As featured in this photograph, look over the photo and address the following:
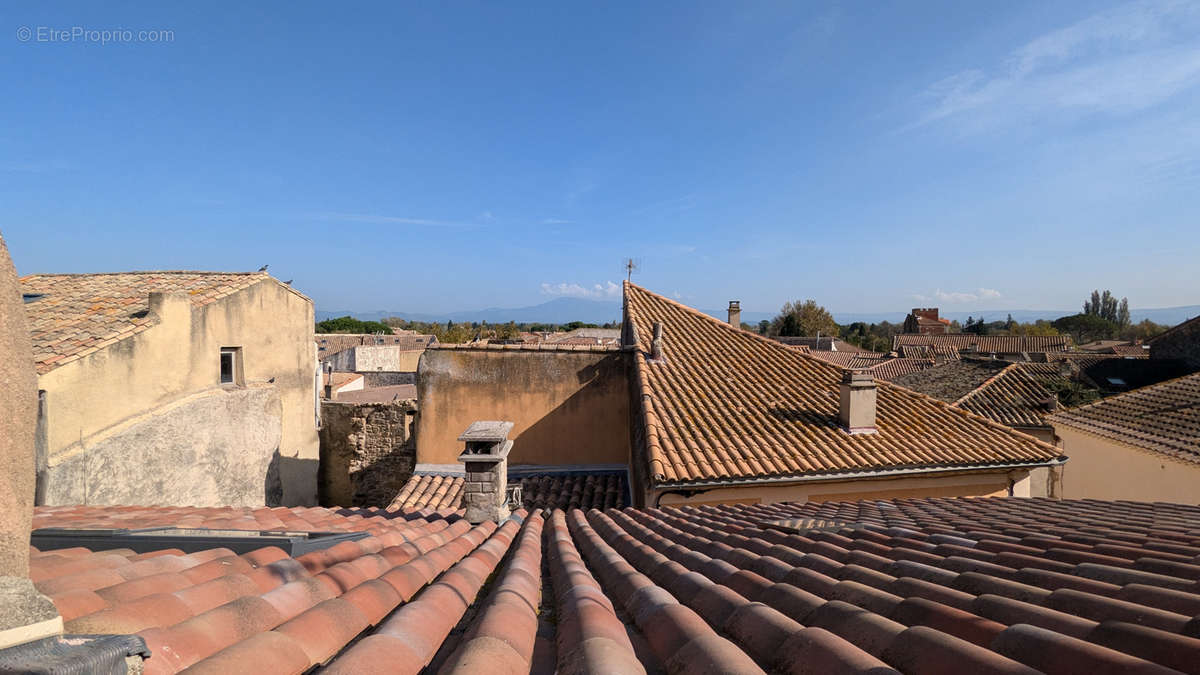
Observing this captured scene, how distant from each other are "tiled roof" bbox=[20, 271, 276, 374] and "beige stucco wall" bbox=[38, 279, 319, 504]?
182 mm

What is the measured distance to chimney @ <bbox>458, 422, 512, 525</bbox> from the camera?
5.90m

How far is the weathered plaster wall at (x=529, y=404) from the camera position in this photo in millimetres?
12008

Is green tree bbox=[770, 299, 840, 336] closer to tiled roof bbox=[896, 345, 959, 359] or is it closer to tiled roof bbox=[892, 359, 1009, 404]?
tiled roof bbox=[896, 345, 959, 359]

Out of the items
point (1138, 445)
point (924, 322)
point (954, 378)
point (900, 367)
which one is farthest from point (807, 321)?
point (1138, 445)

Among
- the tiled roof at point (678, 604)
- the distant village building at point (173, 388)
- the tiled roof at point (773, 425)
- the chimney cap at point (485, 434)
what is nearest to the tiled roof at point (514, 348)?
the tiled roof at point (773, 425)

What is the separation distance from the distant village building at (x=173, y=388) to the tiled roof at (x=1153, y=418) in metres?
16.8

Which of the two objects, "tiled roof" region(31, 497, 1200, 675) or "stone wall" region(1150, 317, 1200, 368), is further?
"stone wall" region(1150, 317, 1200, 368)

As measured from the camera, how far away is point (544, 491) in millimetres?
10891

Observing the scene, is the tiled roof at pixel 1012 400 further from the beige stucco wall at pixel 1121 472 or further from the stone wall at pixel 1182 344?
the stone wall at pixel 1182 344

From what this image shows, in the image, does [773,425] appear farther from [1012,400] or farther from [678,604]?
[1012,400]

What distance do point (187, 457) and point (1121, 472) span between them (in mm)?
17516

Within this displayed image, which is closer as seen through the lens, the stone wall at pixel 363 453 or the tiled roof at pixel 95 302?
the tiled roof at pixel 95 302

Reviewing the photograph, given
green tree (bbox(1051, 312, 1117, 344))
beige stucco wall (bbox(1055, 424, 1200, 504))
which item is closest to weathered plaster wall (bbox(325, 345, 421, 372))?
beige stucco wall (bbox(1055, 424, 1200, 504))

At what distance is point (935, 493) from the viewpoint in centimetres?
898
